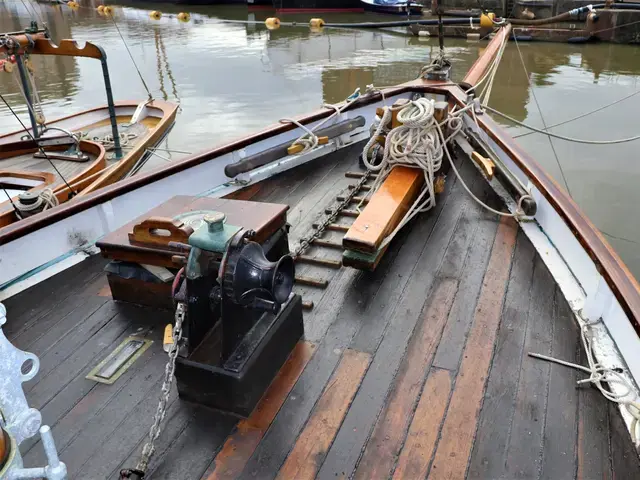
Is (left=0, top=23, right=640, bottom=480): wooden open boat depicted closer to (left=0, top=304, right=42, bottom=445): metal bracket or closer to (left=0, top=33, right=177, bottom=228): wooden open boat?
(left=0, top=304, right=42, bottom=445): metal bracket

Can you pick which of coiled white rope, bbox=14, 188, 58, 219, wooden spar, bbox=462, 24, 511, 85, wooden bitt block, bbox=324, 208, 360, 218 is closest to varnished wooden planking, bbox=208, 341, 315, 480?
wooden bitt block, bbox=324, 208, 360, 218

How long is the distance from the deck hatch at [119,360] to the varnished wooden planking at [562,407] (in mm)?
1537


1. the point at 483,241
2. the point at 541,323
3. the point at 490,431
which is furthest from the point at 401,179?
the point at 490,431

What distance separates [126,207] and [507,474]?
2.36 m

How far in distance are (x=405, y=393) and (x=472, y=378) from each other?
0.27 meters

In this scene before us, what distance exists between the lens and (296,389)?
1992mm

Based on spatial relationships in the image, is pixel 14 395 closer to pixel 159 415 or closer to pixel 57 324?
pixel 159 415

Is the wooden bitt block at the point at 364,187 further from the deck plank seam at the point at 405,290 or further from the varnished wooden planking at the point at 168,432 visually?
the varnished wooden planking at the point at 168,432

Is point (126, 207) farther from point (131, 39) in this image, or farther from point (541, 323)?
point (131, 39)

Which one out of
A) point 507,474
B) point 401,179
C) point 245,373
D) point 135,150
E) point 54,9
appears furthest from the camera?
point 54,9

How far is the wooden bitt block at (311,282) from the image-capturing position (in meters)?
2.62

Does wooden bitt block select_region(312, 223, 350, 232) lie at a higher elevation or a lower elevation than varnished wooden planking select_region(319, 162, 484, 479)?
higher

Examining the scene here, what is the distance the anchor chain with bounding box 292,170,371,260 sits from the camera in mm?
2930

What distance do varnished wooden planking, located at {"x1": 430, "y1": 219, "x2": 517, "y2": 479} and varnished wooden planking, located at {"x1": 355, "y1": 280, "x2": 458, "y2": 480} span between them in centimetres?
13
